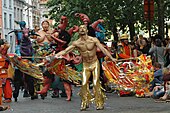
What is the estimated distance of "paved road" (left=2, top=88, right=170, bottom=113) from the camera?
12.8m

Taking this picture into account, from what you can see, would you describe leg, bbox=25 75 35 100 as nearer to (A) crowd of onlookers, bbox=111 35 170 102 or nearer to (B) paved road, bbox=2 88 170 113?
(B) paved road, bbox=2 88 170 113

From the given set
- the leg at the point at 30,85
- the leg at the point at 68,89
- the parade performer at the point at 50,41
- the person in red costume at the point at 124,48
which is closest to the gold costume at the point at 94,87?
the leg at the point at 68,89

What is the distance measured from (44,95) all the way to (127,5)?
16.5 m

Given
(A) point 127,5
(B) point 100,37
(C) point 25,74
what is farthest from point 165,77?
(A) point 127,5

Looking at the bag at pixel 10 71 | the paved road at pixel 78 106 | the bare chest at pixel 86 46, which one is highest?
the bare chest at pixel 86 46

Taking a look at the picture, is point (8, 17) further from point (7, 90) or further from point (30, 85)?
point (7, 90)

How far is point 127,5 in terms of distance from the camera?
1256 inches

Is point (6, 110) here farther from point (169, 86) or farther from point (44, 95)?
point (169, 86)

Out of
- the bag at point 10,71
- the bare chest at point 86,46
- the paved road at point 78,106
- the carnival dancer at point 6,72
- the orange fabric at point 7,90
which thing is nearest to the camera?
the paved road at point 78,106

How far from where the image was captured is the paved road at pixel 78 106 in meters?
12.8

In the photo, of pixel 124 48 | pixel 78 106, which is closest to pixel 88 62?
pixel 78 106

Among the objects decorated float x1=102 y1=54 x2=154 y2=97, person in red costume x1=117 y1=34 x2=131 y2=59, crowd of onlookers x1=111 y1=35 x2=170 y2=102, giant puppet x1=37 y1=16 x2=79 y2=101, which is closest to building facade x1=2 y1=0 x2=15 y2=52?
crowd of onlookers x1=111 y1=35 x2=170 y2=102

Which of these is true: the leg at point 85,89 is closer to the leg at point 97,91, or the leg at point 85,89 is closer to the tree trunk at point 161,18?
the leg at point 97,91

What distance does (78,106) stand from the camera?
46.0ft
